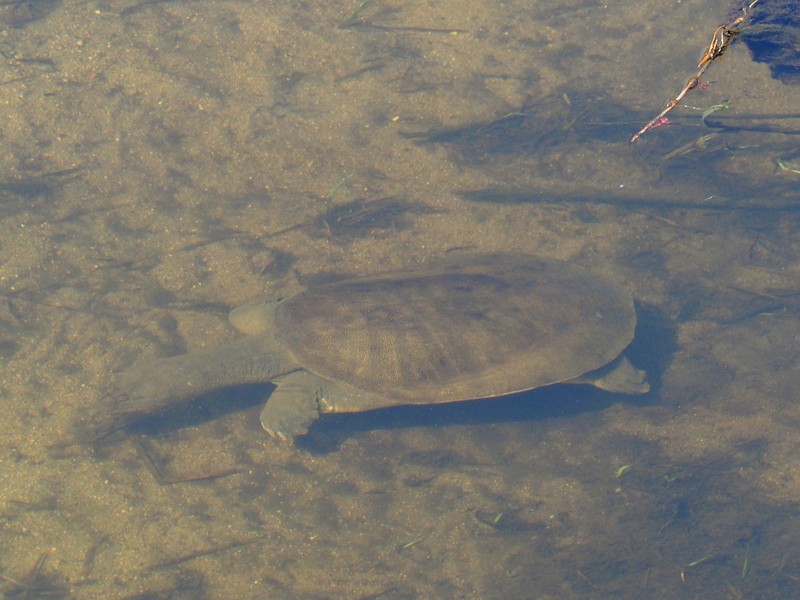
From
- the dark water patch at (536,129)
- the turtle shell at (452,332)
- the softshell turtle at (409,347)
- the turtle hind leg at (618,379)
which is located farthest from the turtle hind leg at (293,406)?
the dark water patch at (536,129)

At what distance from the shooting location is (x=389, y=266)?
552 centimetres

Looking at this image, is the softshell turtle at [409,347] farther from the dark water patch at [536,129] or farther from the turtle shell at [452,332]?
the dark water patch at [536,129]

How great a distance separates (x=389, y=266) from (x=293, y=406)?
1.51 metres

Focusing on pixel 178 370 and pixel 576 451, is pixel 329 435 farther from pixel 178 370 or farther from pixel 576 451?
pixel 576 451

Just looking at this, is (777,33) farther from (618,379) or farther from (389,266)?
(389,266)

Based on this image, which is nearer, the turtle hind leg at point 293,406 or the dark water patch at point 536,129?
the turtle hind leg at point 293,406

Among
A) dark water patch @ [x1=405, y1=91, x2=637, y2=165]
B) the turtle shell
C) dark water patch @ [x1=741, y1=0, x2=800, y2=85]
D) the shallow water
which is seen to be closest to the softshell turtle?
the turtle shell

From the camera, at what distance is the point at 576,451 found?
4.91m

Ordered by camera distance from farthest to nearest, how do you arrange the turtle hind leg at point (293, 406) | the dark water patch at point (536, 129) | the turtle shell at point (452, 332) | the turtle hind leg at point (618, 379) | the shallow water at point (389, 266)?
the dark water patch at point (536, 129)
the turtle hind leg at point (618, 379)
the turtle hind leg at point (293, 406)
the turtle shell at point (452, 332)
the shallow water at point (389, 266)

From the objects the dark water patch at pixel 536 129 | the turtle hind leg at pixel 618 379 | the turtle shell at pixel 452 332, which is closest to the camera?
the turtle shell at pixel 452 332

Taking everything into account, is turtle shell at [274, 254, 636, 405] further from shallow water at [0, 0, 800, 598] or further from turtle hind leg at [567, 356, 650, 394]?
shallow water at [0, 0, 800, 598]

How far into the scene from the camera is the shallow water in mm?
4344

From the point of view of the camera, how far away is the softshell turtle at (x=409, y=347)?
4582 mm

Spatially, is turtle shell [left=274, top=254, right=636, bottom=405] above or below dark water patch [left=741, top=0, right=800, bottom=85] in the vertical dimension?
below
